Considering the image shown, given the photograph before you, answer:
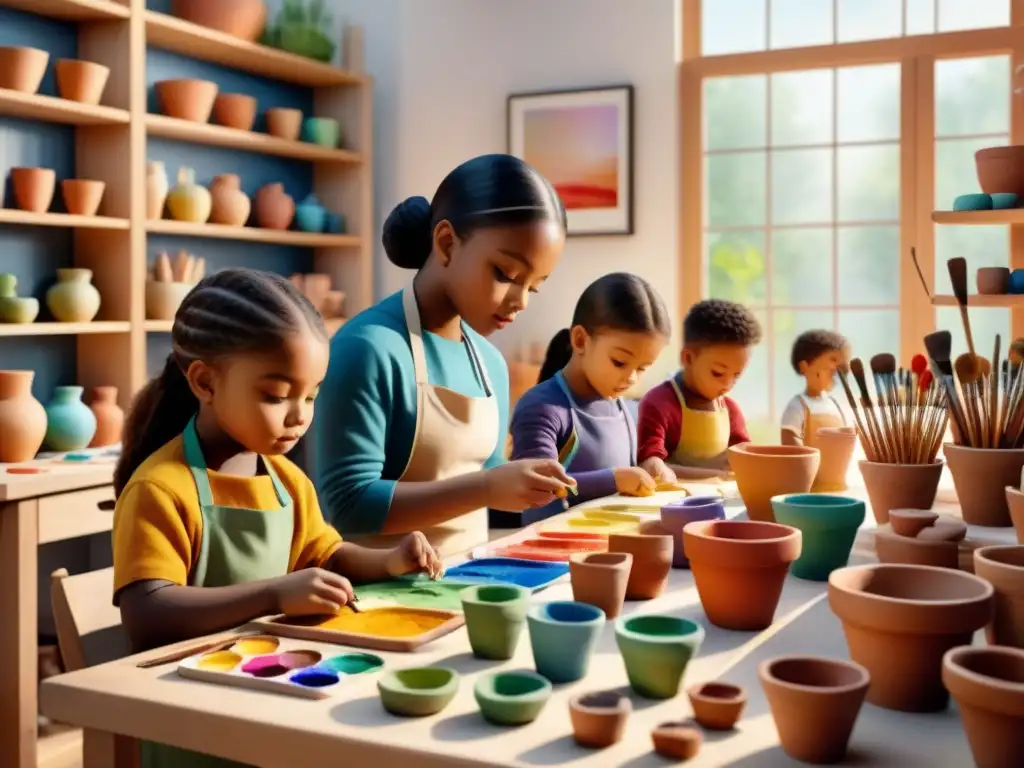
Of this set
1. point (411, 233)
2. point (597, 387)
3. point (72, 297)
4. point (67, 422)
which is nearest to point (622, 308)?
point (597, 387)

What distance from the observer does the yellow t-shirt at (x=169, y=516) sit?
3.68ft

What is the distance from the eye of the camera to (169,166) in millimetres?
3951

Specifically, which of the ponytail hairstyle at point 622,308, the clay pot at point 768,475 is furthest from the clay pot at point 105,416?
the clay pot at point 768,475

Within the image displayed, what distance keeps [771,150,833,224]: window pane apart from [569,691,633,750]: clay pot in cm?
385

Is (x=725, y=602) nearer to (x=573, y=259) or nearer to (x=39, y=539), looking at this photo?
(x=39, y=539)

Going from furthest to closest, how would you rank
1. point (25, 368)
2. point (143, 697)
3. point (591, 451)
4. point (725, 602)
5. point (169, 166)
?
1. point (169, 166)
2. point (25, 368)
3. point (591, 451)
4. point (725, 602)
5. point (143, 697)

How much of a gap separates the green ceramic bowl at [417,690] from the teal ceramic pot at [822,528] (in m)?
0.55

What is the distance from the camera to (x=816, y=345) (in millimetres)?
3004

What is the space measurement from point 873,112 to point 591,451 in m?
2.71

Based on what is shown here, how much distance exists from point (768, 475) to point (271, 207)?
3.09m

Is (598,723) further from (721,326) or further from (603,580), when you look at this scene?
(721,326)

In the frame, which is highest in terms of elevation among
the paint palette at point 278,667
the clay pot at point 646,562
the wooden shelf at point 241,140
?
the wooden shelf at point 241,140

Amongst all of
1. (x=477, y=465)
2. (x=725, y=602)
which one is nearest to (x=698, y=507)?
(x=725, y=602)

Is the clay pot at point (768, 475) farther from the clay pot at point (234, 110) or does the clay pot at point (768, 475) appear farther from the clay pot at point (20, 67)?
the clay pot at point (234, 110)
